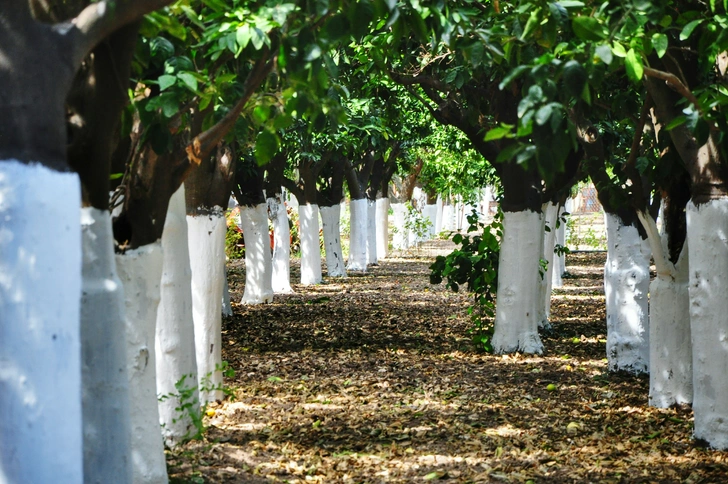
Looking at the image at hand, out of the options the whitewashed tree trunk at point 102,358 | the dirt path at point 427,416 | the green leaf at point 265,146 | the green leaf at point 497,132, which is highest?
the green leaf at point 265,146

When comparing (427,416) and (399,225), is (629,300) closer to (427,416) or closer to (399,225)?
(427,416)

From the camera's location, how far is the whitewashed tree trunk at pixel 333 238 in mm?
20844

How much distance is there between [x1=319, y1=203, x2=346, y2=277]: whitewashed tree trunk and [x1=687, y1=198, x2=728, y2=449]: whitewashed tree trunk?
14.7 meters

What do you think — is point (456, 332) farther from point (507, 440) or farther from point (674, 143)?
point (674, 143)

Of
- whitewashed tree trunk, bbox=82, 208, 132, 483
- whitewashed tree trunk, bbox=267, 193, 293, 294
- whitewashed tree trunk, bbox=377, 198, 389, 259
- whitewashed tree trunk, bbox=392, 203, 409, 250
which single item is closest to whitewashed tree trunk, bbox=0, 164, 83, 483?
whitewashed tree trunk, bbox=82, 208, 132, 483

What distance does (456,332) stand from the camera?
1248 cm

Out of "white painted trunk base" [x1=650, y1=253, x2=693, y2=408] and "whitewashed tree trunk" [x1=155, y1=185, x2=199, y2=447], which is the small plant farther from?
"white painted trunk base" [x1=650, y1=253, x2=693, y2=408]

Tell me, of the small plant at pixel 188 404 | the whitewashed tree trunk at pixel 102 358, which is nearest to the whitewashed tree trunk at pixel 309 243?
the small plant at pixel 188 404

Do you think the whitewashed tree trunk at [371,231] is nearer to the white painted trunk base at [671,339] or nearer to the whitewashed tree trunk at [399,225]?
the whitewashed tree trunk at [399,225]

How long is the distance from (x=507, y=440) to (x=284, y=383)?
289cm

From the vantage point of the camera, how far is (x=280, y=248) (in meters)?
18.5

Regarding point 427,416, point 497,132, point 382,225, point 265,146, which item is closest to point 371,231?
point 382,225

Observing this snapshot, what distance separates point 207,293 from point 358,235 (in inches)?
604

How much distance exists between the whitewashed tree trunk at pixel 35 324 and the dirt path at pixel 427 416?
90.9 inches
